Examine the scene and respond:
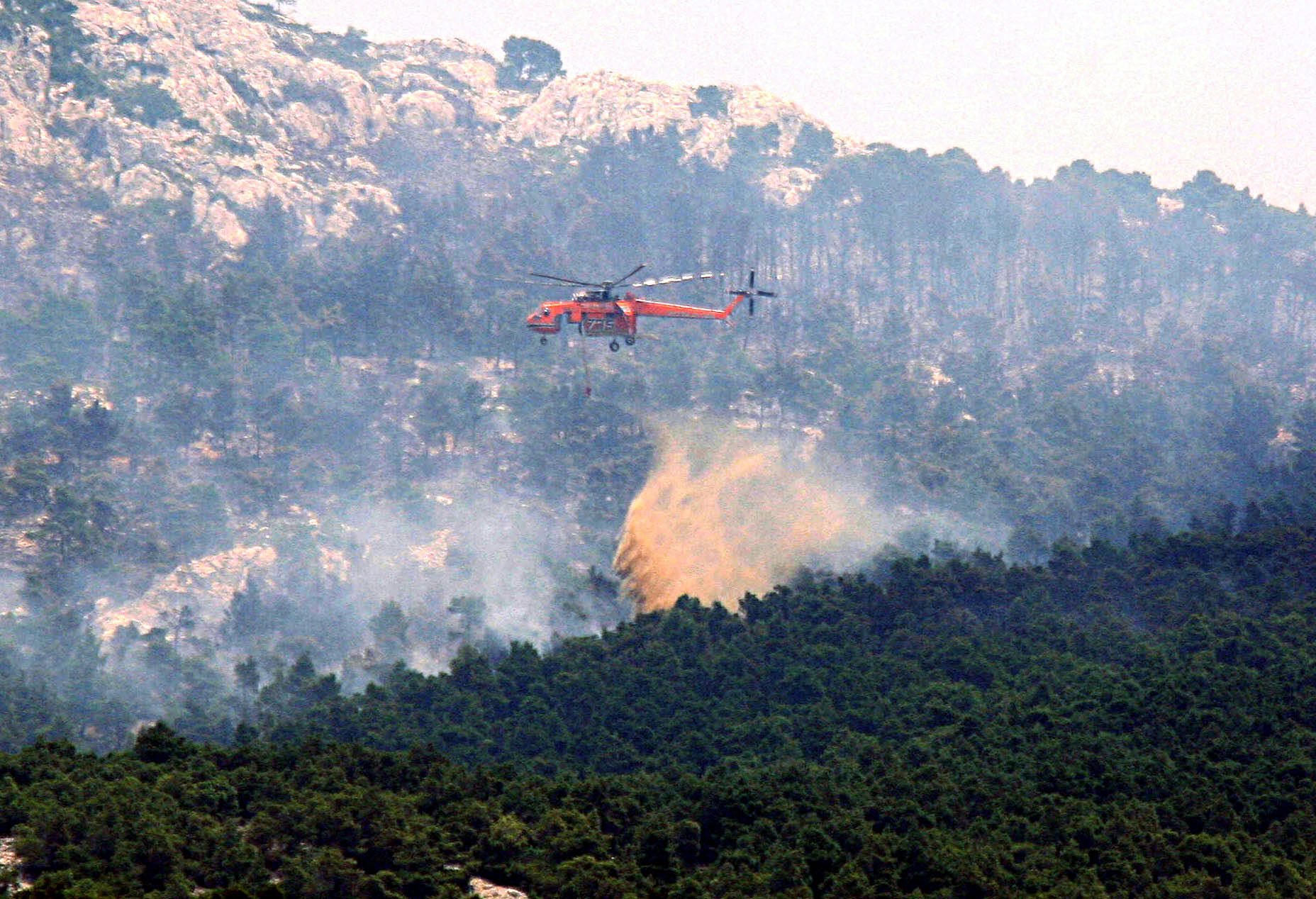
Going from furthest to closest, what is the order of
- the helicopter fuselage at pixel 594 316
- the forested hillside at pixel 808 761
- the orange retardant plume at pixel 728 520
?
the orange retardant plume at pixel 728 520
the helicopter fuselage at pixel 594 316
the forested hillside at pixel 808 761

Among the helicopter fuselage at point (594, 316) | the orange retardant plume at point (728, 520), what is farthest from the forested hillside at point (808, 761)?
the helicopter fuselage at point (594, 316)

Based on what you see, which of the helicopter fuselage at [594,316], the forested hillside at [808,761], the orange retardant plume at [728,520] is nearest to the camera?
the forested hillside at [808,761]

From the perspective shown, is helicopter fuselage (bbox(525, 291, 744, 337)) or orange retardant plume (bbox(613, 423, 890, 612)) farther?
orange retardant plume (bbox(613, 423, 890, 612))

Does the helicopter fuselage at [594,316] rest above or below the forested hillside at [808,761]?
above

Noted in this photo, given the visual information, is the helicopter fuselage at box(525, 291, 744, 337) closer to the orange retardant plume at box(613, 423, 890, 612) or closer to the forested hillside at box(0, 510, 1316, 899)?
the forested hillside at box(0, 510, 1316, 899)

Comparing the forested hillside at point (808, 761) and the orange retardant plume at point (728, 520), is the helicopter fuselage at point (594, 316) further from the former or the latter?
the orange retardant plume at point (728, 520)

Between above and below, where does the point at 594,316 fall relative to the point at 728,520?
above

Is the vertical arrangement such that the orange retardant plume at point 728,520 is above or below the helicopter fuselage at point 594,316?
below

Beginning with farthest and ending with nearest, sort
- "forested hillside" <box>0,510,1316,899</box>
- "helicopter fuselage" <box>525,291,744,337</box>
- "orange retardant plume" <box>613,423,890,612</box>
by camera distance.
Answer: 1. "orange retardant plume" <box>613,423,890,612</box>
2. "helicopter fuselage" <box>525,291,744,337</box>
3. "forested hillside" <box>0,510,1316,899</box>

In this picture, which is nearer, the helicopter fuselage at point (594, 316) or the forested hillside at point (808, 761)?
the forested hillside at point (808, 761)

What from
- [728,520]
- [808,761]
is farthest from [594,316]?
[728,520]

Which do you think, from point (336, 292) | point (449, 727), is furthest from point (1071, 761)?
point (336, 292)

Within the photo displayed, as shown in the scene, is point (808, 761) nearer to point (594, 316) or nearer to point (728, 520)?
point (594, 316)

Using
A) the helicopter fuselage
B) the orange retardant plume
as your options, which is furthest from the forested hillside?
the helicopter fuselage
